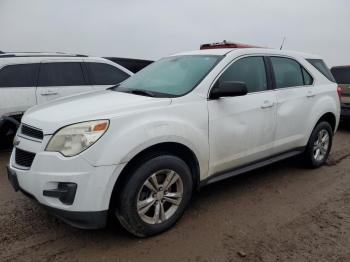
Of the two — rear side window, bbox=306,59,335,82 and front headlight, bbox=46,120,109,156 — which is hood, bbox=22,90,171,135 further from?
rear side window, bbox=306,59,335,82

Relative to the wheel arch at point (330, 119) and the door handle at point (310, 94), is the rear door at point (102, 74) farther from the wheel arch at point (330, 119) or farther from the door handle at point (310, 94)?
the wheel arch at point (330, 119)

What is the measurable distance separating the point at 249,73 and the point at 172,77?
916 millimetres

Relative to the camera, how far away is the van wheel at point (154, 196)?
3021 mm

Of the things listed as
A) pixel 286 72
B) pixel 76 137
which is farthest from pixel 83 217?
pixel 286 72

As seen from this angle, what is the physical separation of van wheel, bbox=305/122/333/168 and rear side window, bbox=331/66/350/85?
400 centimetres

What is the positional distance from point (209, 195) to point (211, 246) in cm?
118

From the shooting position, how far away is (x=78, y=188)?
2812 mm

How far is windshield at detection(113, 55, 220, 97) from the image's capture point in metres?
3.68

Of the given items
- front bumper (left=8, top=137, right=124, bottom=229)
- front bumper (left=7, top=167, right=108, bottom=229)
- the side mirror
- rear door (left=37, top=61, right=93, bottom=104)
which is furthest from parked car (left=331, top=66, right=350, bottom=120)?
front bumper (left=7, top=167, right=108, bottom=229)

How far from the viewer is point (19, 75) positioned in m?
5.60

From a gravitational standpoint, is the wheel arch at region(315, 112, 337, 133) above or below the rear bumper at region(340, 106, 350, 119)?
above

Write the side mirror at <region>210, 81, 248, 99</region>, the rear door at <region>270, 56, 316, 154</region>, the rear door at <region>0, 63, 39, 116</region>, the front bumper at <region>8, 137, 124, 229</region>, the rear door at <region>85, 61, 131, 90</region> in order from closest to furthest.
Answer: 1. the front bumper at <region>8, 137, 124, 229</region>
2. the side mirror at <region>210, 81, 248, 99</region>
3. the rear door at <region>270, 56, 316, 154</region>
4. the rear door at <region>0, 63, 39, 116</region>
5. the rear door at <region>85, 61, 131, 90</region>

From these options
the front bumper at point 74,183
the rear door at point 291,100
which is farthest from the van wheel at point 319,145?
the front bumper at point 74,183

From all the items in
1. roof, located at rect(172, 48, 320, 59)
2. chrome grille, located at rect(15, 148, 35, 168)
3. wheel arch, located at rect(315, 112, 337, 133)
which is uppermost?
roof, located at rect(172, 48, 320, 59)
